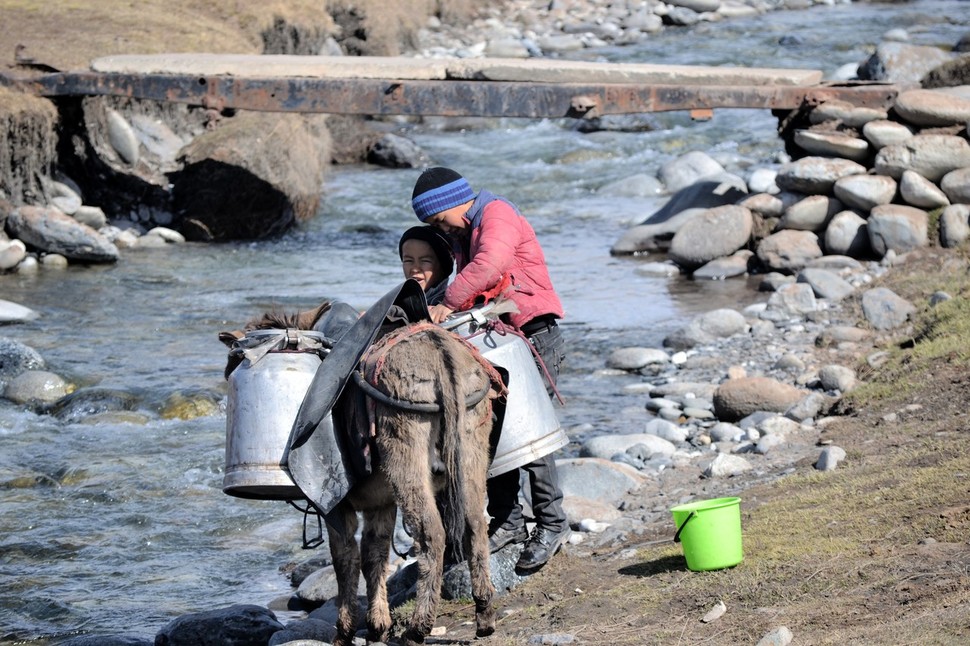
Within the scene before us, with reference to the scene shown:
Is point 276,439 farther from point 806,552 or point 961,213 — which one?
point 961,213

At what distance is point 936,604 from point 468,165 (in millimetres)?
16708

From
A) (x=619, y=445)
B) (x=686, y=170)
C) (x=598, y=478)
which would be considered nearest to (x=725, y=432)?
(x=619, y=445)

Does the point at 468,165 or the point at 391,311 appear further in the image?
the point at 468,165

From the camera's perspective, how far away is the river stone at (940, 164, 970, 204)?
13289 millimetres

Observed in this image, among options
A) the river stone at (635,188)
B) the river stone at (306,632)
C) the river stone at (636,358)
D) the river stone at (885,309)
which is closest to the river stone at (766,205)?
the river stone at (885,309)

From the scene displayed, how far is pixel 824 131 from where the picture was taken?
14.6 m

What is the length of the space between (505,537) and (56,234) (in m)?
9.99

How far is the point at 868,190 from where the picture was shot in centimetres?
1366

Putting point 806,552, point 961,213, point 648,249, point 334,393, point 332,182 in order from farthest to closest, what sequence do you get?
1. point 332,182
2. point 648,249
3. point 961,213
4. point 806,552
5. point 334,393

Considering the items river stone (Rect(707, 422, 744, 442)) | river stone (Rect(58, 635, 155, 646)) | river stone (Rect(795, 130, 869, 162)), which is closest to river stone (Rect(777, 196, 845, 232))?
river stone (Rect(795, 130, 869, 162))

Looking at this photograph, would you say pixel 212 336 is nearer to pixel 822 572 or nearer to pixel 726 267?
pixel 726 267

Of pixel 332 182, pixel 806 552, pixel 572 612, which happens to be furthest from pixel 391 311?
pixel 332 182

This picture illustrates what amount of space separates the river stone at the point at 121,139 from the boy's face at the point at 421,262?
1159 cm

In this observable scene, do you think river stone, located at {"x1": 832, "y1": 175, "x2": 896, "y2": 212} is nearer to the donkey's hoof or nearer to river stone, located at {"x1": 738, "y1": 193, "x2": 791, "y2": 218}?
river stone, located at {"x1": 738, "y1": 193, "x2": 791, "y2": 218}
